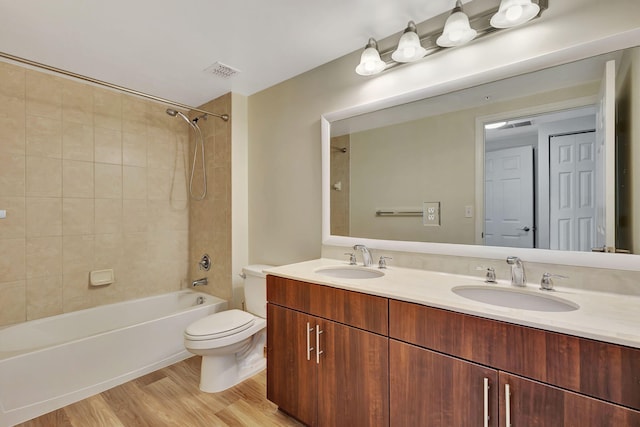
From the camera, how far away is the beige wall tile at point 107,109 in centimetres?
242

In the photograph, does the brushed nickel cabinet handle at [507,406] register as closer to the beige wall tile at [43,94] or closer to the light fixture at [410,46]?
the light fixture at [410,46]

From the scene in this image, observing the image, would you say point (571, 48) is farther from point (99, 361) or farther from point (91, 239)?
point (91, 239)

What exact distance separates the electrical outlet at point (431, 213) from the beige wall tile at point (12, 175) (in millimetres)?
2830

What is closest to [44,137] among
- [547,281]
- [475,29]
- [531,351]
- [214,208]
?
[214,208]

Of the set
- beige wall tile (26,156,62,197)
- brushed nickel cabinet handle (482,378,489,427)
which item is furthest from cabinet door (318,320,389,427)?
beige wall tile (26,156,62,197)

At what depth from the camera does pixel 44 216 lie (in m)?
2.17

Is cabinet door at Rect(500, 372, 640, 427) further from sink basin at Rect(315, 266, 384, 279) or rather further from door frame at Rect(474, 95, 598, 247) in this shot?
sink basin at Rect(315, 266, 384, 279)

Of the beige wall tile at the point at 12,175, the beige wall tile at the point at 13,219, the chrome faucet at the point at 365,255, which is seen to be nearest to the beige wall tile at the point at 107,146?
the beige wall tile at the point at 12,175

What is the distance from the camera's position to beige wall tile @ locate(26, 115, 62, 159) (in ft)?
6.91

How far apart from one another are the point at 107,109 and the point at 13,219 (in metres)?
1.11

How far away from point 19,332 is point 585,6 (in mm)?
3734

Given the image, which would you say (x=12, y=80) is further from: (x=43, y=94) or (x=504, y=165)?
(x=504, y=165)

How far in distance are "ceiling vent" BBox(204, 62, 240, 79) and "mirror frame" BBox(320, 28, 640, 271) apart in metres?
0.81

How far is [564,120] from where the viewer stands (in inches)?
48.8
